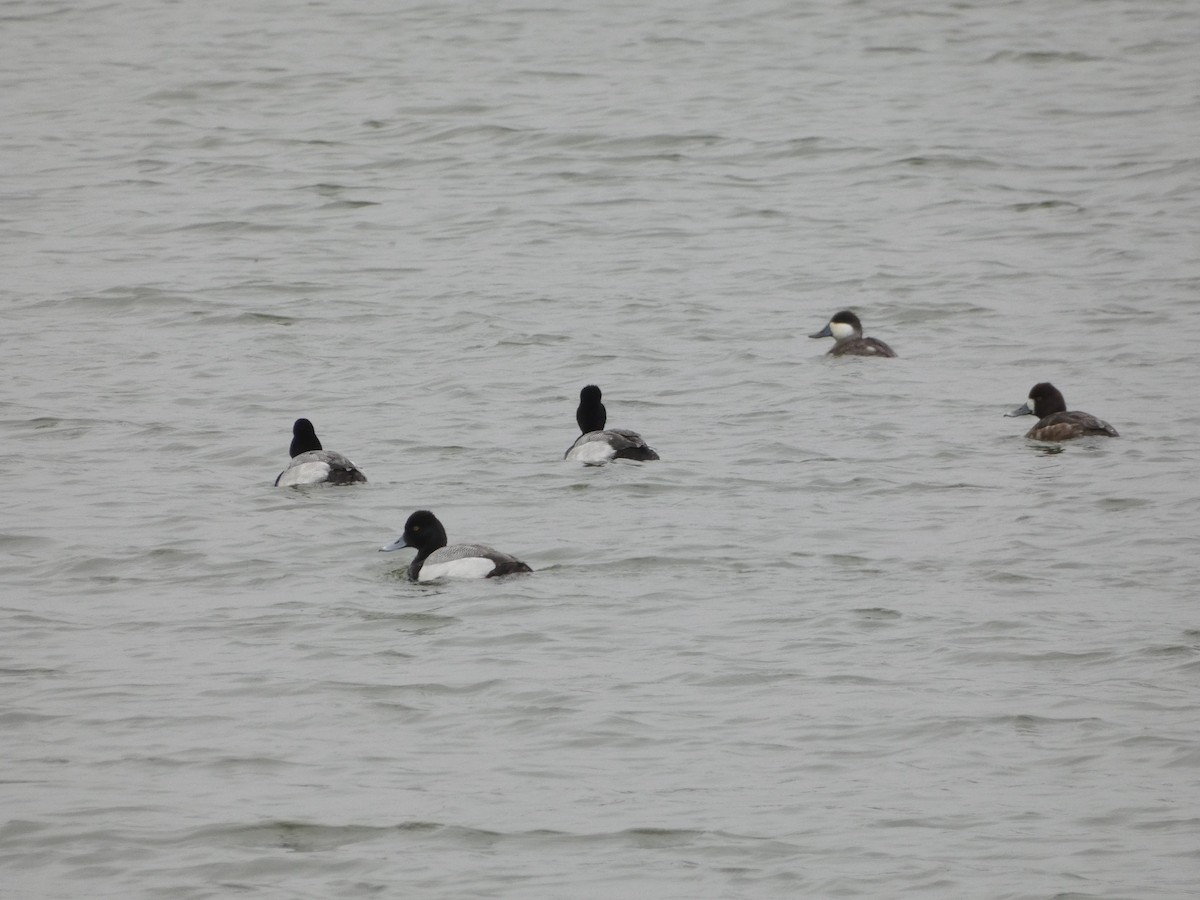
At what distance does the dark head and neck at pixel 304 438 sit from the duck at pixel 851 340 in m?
6.02

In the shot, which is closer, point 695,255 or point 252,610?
point 252,610

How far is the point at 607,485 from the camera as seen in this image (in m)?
14.1

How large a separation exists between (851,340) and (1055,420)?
357 cm

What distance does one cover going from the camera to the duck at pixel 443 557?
11641 mm

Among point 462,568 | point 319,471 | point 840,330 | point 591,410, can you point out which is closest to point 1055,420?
point 591,410

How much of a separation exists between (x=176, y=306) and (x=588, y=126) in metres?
10.6

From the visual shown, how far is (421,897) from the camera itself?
301 inches

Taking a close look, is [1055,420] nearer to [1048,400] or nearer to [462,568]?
[1048,400]

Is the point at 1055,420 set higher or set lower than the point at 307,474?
higher

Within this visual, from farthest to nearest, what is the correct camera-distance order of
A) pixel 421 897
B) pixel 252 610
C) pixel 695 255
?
pixel 695 255 < pixel 252 610 < pixel 421 897

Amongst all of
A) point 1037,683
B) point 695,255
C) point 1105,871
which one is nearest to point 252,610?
point 1037,683

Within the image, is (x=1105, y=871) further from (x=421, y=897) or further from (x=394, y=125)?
(x=394, y=125)

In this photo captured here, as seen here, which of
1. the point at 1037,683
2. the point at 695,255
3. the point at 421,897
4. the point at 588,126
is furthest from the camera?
the point at 588,126

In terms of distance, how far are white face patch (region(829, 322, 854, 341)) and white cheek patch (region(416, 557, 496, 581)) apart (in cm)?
757
